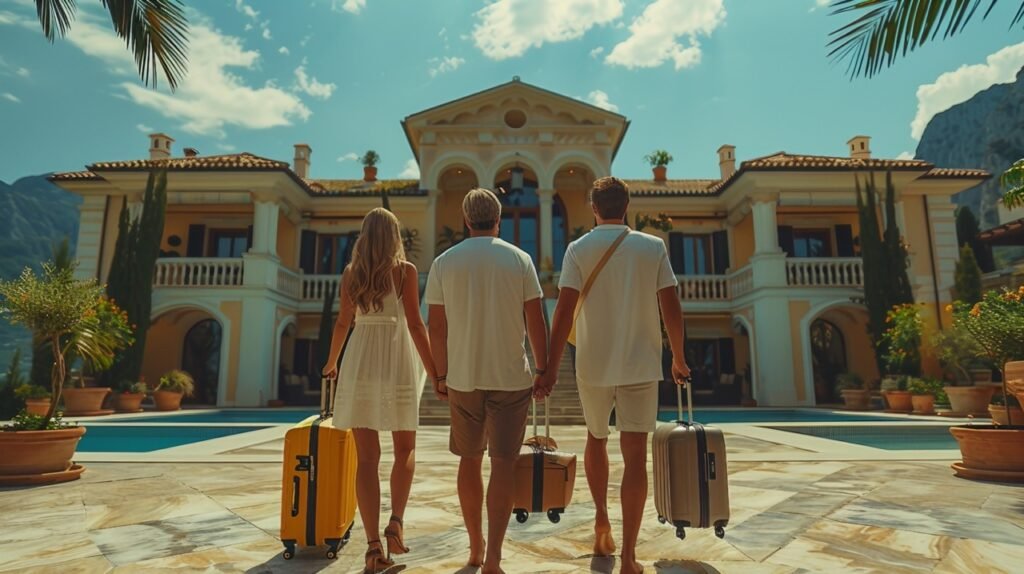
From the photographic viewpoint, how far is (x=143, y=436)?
9414 mm

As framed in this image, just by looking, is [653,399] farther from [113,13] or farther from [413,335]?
[113,13]

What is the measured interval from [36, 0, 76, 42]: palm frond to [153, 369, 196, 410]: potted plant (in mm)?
11430

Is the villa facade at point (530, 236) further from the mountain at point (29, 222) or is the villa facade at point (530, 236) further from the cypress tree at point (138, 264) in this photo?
the mountain at point (29, 222)

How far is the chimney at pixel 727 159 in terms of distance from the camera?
2283 cm

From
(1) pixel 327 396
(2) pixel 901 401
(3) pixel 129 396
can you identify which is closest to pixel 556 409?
(1) pixel 327 396

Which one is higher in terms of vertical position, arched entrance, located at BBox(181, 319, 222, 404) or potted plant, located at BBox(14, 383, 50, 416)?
arched entrance, located at BBox(181, 319, 222, 404)

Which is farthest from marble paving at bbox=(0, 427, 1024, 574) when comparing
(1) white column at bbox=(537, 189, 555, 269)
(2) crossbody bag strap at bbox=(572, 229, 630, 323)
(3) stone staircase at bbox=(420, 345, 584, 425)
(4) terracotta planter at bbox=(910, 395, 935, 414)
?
(1) white column at bbox=(537, 189, 555, 269)

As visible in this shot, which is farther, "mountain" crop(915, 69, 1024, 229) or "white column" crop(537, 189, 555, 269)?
"mountain" crop(915, 69, 1024, 229)

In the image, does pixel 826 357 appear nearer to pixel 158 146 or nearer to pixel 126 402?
pixel 126 402

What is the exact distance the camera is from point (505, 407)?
2.65m

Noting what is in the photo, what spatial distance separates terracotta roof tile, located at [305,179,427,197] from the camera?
18766mm

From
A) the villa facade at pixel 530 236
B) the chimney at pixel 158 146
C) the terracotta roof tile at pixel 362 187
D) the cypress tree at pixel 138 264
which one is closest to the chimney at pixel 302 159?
the terracotta roof tile at pixel 362 187

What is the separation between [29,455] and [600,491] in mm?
5023

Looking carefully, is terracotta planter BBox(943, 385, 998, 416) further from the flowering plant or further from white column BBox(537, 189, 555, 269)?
white column BBox(537, 189, 555, 269)
